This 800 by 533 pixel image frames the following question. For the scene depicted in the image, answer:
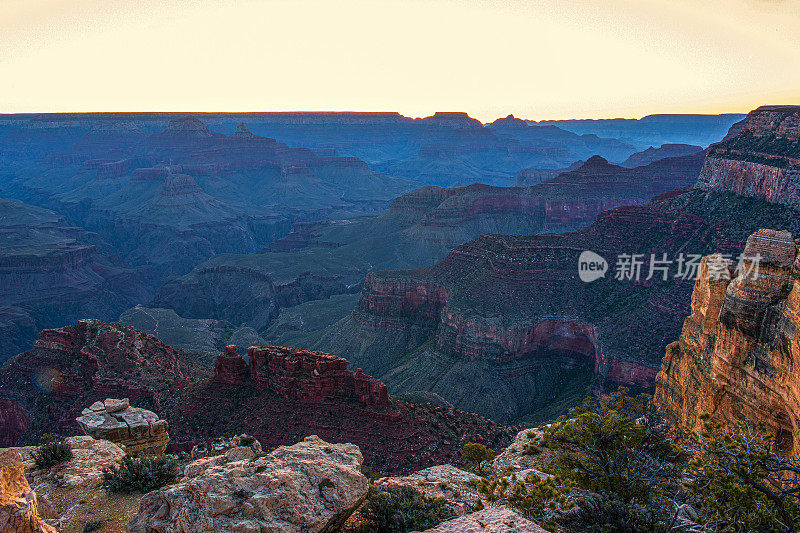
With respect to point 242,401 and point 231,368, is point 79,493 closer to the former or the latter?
point 242,401

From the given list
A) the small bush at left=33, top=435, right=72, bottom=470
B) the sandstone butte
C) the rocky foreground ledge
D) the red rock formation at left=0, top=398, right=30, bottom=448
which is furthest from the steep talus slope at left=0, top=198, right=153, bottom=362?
the sandstone butte

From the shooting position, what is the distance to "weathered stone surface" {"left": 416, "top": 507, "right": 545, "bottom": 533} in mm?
11047

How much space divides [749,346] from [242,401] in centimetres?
2930

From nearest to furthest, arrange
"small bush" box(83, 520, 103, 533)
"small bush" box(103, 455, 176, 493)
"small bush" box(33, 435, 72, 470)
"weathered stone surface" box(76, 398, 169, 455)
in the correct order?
"small bush" box(83, 520, 103, 533) → "small bush" box(103, 455, 176, 493) → "small bush" box(33, 435, 72, 470) → "weathered stone surface" box(76, 398, 169, 455)

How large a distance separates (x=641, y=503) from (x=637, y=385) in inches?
1594

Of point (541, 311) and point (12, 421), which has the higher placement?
point (541, 311)

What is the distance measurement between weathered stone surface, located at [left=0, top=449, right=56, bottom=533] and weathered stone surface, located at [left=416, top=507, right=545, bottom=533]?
9378mm

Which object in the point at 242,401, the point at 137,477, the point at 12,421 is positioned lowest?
the point at 12,421

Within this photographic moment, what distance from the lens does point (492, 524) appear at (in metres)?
11.4

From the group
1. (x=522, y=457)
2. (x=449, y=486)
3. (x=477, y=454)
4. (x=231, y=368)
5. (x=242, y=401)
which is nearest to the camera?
(x=449, y=486)

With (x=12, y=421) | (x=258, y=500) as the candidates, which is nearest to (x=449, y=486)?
(x=258, y=500)

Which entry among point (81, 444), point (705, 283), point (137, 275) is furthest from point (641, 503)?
point (137, 275)

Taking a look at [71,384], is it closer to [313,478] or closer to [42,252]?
[313,478]

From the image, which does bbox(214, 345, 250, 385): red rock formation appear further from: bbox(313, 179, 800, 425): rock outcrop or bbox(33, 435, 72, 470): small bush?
bbox(313, 179, 800, 425): rock outcrop
